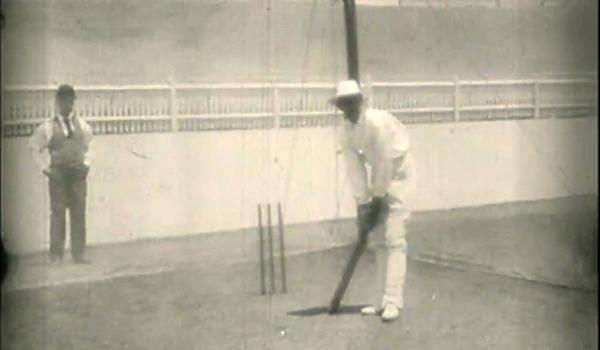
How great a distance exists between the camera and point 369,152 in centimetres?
212

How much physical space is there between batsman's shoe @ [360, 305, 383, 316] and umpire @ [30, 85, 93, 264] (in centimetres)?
66

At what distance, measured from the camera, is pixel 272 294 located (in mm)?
2119

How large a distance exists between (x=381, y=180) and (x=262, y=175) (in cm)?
28

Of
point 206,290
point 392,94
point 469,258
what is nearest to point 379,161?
point 392,94

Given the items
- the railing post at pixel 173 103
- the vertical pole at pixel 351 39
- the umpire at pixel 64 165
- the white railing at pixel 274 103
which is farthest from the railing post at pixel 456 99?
the umpire at pixel 64 165

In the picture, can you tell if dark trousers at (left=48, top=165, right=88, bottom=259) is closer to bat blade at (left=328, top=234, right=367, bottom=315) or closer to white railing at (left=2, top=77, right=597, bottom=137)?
white railing at (left=2, top=77, right=597, bottom=137)

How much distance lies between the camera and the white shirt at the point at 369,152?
211 cm

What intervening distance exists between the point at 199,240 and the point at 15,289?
42 cm

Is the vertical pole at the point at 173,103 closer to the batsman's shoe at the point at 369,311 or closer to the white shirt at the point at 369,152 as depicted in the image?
the white shirt at the point at 369,152

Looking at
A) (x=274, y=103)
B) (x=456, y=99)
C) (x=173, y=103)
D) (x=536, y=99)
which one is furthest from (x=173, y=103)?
(x=536, y=99)

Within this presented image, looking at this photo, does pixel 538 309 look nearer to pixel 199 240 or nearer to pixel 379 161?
pixel 379 161

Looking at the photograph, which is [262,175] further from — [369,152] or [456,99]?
[456,99]

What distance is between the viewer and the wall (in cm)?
198

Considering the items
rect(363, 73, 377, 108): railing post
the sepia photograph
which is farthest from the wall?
rect(363, 73, 377, 108): railing post
